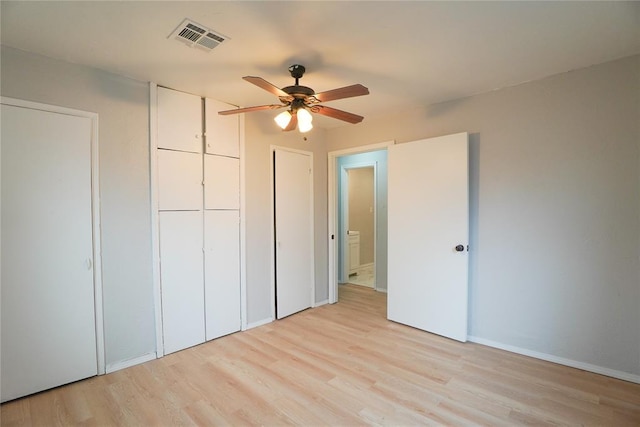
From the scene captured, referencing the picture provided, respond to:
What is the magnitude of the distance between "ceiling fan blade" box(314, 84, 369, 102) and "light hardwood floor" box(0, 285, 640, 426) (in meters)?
2.13

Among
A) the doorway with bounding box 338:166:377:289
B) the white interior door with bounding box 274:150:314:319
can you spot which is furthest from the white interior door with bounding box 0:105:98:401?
the doorway with bounding box 338:166:377:289

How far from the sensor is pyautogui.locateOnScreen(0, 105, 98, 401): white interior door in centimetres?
204

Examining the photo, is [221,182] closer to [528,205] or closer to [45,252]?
[45,252]

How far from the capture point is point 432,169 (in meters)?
3.14

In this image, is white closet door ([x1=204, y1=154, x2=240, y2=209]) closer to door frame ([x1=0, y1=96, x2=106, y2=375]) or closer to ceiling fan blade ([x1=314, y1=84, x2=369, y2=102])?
door frame ([x1=0, y1=96, x2=106, y2=375])

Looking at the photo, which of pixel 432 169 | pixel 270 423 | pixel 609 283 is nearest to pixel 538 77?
pixel 432 169

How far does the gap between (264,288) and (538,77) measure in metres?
3.47

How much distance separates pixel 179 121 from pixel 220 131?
16.1 inches

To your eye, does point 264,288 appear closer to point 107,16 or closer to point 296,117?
point 296,117

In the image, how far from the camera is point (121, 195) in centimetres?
249

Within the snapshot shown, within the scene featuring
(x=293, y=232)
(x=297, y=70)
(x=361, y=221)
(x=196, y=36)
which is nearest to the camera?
(x=196, y=36)

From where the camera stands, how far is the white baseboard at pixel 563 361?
88.7 inches

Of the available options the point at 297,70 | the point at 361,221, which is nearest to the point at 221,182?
the point at 297,70

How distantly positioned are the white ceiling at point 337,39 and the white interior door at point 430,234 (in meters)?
0.76
